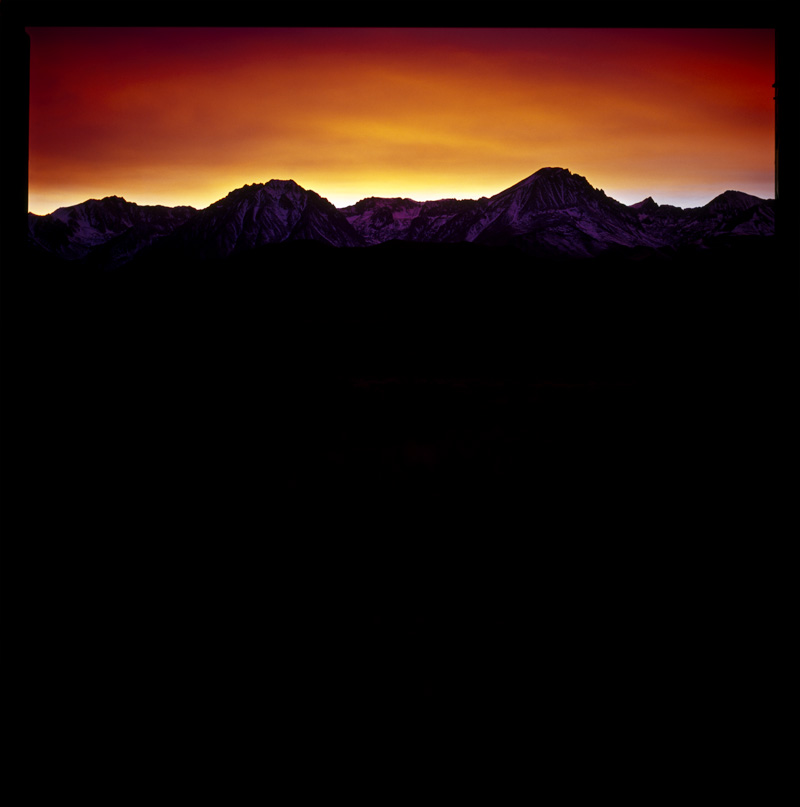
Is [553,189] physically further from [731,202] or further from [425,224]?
[731,202]

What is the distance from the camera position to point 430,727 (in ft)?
5.80

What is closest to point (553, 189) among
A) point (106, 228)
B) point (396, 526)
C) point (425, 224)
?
point (425, 224)

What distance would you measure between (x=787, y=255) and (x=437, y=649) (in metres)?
2.35

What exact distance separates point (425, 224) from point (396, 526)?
16831 centimetres

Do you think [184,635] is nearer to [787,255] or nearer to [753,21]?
[787,255]

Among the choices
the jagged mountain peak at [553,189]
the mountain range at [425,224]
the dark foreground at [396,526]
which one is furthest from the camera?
the jagged mountain peak at [553,189]

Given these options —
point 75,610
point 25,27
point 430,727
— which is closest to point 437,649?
point 430,727

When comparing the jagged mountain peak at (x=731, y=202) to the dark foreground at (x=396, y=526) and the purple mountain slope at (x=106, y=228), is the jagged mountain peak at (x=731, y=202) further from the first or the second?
the dark foreground at (x=396, y=526)

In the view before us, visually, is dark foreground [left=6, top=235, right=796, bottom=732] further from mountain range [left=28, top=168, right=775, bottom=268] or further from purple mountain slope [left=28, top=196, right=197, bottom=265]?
purple mountain slope [left=28, top=196, right=197, bottom=265]

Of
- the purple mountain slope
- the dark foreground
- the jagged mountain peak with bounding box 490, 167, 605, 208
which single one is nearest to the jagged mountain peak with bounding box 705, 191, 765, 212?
the jagged mountain peak with bounding box 490, 167, 605, 208

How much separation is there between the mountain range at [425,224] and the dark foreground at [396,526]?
105678 mm

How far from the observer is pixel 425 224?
162m

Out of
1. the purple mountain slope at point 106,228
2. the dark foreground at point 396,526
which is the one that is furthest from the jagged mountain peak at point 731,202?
the dark foreground at point 396,526

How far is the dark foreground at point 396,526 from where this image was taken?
7.18 feet
